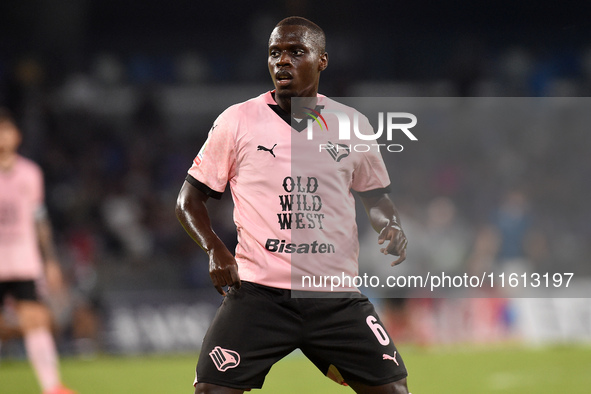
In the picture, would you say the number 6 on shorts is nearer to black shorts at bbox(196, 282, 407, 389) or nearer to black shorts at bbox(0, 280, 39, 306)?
black shorts at bbox(196, 282, 407, 389)

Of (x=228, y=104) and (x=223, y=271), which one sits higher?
(x=228, y=104)

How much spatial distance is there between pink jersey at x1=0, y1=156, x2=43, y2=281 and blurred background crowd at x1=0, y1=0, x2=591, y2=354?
151 inches

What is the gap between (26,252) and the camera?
6.84 m

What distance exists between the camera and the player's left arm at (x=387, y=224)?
11.6 feet

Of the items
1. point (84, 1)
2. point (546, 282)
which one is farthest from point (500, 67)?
point (84, 1)

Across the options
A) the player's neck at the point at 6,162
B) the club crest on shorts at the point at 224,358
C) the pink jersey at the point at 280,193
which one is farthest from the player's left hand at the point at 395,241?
the player's neck at the point at 6,162

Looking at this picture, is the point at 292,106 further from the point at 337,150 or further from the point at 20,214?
the point at 20,214

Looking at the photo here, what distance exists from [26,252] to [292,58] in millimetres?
4169

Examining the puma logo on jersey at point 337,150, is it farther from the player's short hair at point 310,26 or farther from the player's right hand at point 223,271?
the player's right hand at point 223,271

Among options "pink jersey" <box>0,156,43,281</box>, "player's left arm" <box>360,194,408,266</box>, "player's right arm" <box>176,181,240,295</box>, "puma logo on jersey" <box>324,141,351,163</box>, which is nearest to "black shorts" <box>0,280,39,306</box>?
"pink jersey" <box>0,156,43,281</box>

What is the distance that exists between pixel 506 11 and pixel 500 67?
8.33 feet

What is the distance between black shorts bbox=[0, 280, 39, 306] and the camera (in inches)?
260

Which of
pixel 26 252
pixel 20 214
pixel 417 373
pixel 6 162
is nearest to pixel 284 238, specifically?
pixel 26 252

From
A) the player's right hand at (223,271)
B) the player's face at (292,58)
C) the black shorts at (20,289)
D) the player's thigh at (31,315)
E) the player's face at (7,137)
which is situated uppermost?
the player's face at (292,58)
